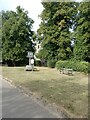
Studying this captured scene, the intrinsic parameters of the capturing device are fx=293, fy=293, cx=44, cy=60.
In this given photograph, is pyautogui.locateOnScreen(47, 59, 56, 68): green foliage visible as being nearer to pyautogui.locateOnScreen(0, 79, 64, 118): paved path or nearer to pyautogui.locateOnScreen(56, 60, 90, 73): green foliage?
pyautogui.locateOnScreen(56, 60, 90, 73): green foliage

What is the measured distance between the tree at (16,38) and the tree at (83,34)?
708 inches

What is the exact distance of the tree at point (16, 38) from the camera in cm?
5322

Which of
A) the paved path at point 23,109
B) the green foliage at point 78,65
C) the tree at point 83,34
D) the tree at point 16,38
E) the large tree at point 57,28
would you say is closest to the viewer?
the paved path at point 23,109

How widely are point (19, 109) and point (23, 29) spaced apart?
44.2m

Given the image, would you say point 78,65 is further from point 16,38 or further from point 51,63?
point 16,38

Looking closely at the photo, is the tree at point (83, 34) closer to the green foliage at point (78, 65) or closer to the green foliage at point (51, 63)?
the green foliage at point (78, 65)

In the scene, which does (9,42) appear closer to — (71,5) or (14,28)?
(14,28)

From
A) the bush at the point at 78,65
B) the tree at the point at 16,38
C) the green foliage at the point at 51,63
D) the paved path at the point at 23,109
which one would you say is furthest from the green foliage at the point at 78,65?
the paved path at the point at 23,109

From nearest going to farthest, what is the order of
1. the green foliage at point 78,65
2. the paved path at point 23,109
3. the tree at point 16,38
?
the paved path at point 23,109
the green foliage at point 78,65
the tree at point 16,38

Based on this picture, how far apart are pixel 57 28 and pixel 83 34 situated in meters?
9.14

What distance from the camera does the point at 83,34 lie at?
3497cm

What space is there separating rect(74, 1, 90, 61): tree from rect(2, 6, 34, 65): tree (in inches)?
708

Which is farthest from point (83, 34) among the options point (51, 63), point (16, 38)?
point (16, 38)

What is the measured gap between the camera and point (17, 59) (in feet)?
176
